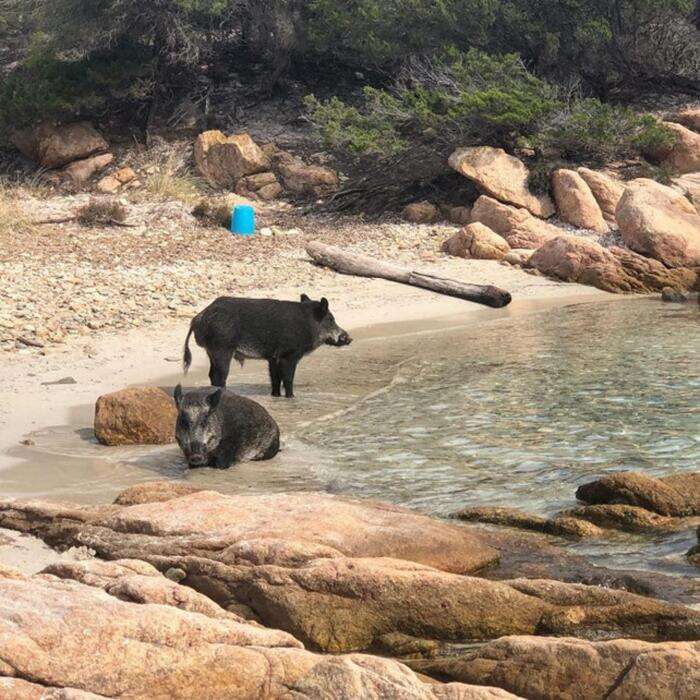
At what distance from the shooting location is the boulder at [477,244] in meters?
20.2

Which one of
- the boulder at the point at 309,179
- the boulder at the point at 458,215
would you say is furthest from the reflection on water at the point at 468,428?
the boulder at the point at 309,179

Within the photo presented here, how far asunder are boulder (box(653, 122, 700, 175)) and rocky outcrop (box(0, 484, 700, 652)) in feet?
63.8

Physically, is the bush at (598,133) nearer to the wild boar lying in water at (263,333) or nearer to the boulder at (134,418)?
the wild boar lying in water at (263,333)

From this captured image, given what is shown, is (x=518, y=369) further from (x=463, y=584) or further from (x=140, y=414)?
(x=463, y=584)

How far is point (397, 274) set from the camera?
60.0 ft

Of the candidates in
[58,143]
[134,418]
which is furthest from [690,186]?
[134,418]

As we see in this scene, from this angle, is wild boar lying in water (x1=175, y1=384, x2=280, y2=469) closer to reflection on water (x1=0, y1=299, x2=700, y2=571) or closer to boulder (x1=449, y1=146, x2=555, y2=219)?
reflection on water (x1=0, y1=299, x2=700, y2=571)

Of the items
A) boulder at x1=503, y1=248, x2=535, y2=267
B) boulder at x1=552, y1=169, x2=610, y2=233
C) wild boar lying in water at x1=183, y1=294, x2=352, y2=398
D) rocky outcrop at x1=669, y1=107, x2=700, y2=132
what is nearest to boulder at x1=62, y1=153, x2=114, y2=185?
boulder at x1=503, y1=248, x2=535, y2=267

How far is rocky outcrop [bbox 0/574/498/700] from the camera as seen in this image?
3848mm

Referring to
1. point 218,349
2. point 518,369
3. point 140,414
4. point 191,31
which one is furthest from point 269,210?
point 140,414

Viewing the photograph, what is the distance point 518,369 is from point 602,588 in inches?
314

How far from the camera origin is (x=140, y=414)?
9812 millimetres

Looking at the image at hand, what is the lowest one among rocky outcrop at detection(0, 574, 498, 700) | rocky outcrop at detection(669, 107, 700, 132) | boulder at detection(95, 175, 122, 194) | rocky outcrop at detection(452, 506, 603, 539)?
boulder at detection(95, 175, 122, 194)

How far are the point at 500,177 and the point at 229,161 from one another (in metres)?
5.56
